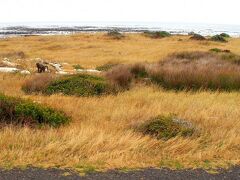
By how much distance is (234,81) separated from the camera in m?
14.3

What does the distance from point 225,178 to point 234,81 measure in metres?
9.13

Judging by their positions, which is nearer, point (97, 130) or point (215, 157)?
point (215, 157)

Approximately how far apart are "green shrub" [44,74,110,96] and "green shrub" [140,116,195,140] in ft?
14.1

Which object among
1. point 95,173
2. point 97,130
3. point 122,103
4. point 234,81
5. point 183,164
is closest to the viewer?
point 95,173

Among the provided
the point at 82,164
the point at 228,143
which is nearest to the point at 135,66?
the point at 228,143

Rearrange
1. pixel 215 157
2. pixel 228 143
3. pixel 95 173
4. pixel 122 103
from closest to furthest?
pixel 95 173 < pixel 215 157 < pixel 228 143 < pixel 122 103

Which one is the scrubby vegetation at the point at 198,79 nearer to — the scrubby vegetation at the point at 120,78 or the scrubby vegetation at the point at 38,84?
the scrubby vegetation at the point at 120,78

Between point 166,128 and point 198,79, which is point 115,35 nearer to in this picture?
point 198,79

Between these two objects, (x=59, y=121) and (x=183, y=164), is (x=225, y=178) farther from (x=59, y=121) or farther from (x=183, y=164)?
(x=59, y=121)

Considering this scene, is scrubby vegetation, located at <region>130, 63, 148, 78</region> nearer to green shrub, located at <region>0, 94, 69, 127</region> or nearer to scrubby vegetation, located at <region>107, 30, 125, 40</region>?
green shrub, located at <region>0, 94, 69, 127</region>

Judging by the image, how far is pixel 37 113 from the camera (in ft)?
28.0

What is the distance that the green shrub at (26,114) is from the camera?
833 cm

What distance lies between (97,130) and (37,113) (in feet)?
5.16

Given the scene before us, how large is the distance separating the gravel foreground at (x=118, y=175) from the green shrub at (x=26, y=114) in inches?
105
